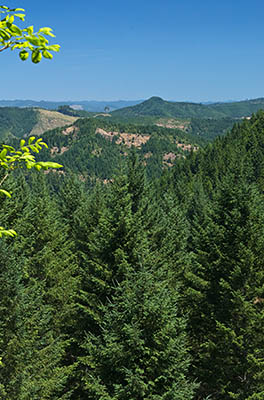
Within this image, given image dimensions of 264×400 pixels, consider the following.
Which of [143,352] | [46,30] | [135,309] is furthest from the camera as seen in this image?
[135,309]

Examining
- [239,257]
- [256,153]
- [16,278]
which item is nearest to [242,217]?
[239,257]

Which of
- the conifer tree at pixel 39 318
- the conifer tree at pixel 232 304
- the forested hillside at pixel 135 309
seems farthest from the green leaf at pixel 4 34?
the conifer tree at pixel 232 304

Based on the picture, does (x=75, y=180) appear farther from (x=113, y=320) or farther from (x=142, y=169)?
(x=113, y=320)

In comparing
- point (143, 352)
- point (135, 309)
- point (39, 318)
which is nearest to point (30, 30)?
point (135, 309)

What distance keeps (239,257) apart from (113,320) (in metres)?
6.19

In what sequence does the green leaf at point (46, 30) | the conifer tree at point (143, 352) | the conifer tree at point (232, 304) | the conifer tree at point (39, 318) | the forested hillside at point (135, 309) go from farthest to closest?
the conifer tree at point (232, 304), the conifer tree at point (39, 318), the forested hillside at point (135, 309), the conifer tree at point (143, 352), the green leaf at point (46, 30)

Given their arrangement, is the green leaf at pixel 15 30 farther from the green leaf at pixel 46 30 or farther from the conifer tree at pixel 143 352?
the conifer tree at pixel 143 352

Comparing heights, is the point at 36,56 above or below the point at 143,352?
above

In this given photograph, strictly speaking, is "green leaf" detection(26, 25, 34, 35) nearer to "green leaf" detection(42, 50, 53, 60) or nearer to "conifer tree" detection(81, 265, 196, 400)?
"green leaf" detection(42, 50, 53, 60)

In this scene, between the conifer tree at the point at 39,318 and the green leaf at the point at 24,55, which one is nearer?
the green leaf at the point at 24,55

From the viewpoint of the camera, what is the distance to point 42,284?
56.8 ft

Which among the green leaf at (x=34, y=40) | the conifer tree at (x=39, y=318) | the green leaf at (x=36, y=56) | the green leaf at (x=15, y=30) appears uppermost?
the green leaf at (x=15, y=30)

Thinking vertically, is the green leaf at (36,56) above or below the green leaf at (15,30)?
below

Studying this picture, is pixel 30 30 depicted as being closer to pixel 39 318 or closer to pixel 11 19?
pixel 11 19
